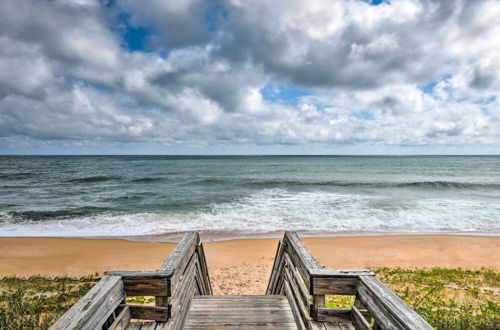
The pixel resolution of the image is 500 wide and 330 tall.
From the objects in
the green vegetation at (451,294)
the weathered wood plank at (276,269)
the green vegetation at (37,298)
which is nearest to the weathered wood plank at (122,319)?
the green vegetation at (37,298)

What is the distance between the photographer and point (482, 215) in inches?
646

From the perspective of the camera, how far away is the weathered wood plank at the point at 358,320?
2.41 m

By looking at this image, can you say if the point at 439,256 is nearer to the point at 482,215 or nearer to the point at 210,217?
the point at 482,215

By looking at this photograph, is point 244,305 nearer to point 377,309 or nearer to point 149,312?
point 149,312

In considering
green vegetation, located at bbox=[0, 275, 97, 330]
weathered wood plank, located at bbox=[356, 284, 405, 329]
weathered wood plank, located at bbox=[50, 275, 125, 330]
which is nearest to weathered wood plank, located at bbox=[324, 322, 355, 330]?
weathered wood plank, located at bbox=[356, 284, 405, 329]

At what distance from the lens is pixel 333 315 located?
2.80 metres

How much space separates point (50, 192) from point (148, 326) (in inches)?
1093

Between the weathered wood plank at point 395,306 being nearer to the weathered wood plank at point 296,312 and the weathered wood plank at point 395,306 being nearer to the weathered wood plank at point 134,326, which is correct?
the weathered wood plank at point 296,312

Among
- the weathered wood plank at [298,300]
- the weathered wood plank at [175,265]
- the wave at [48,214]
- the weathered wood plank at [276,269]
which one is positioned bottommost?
the wave at [48,214]

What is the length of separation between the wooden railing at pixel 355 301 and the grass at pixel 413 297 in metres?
3.30

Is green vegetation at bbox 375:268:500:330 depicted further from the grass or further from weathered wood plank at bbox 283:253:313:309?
weathered wood plank at bbox 283:253:313:309

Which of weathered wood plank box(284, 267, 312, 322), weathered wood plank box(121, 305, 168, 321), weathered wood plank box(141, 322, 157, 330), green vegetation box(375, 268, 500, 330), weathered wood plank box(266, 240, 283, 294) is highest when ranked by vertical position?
weathered wood plank box(121, 305, 168, 321)

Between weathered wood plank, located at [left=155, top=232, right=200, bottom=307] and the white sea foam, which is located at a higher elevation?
weathered wood plank, located at [left=155, top=232, right=200, bottom=307]

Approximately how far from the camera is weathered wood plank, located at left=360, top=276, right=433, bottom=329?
1843 millimetres
